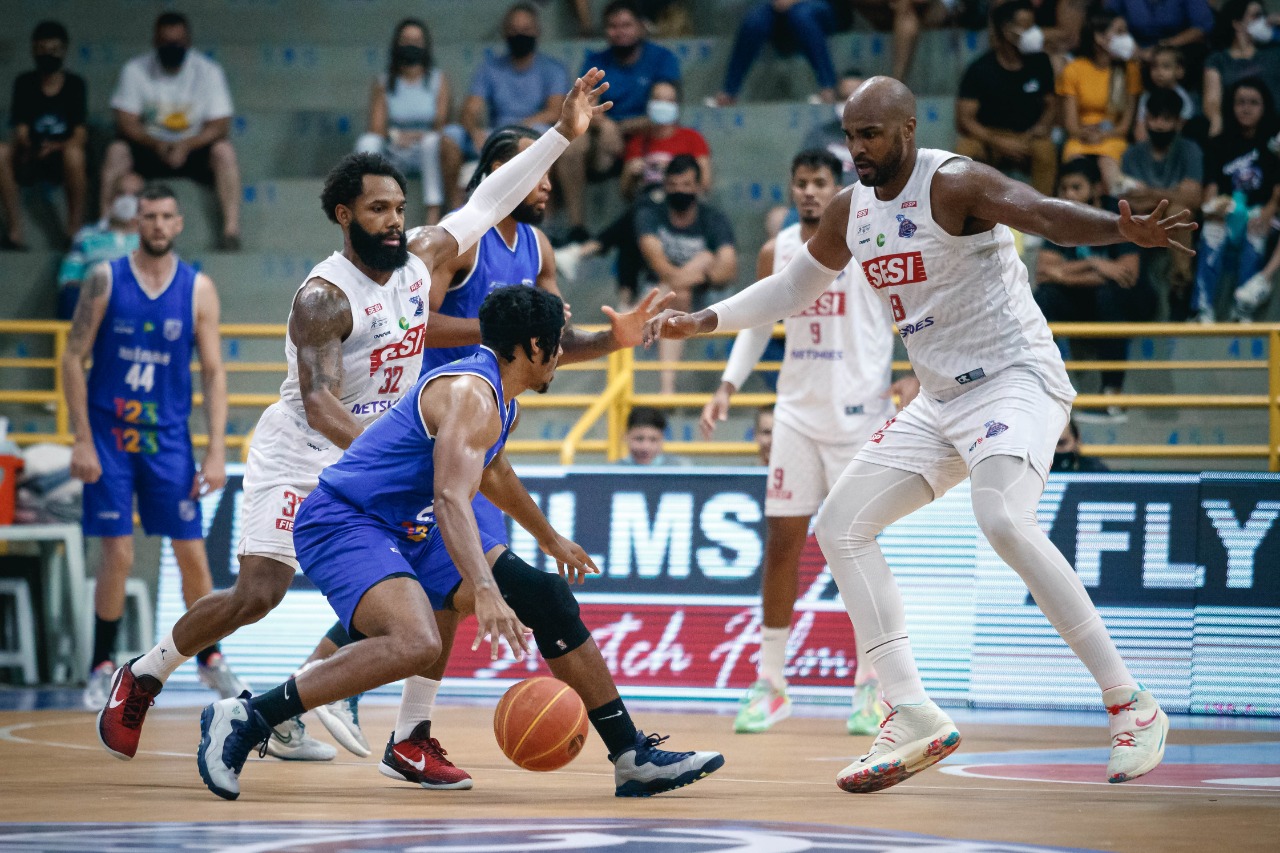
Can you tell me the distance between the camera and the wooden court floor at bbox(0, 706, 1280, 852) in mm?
4859

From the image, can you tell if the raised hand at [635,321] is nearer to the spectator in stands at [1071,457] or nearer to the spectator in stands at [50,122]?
the spectator in stands at [1071,457]

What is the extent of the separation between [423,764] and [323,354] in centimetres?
157

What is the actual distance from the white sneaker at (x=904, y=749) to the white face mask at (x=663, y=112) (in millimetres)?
8473

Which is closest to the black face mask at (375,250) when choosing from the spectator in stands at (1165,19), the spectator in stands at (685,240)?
the spectator in stands at (685,240)

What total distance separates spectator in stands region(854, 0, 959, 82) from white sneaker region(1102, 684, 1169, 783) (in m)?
9.16

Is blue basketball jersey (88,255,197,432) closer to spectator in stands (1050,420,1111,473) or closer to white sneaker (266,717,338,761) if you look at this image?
white sneaker (266,717,338,761)

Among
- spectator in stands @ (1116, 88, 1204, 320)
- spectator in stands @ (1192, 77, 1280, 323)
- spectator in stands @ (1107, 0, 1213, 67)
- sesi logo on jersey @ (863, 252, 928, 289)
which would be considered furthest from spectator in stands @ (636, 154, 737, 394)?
sesi logo on jersey @ (863, 252, 928, 289)

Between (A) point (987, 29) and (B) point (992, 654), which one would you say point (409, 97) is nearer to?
(A) point (987, 29)

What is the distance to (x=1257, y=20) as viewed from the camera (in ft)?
42.6

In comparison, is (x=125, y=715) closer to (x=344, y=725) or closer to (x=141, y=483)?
(x=344, y=725)

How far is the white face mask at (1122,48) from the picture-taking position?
1315 centimetres

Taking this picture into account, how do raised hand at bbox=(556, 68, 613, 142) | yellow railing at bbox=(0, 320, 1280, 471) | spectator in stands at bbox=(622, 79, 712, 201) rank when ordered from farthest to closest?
spectator in stands at bbox=(622, 79, 712, 201), yellow railing at bbox=(0, 320, 1280, 471), raised hand at bbox=(556, 68, 613, 142)

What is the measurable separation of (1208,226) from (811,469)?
5153 mm

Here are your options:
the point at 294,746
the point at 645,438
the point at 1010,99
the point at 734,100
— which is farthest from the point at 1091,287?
the point at 294,746
